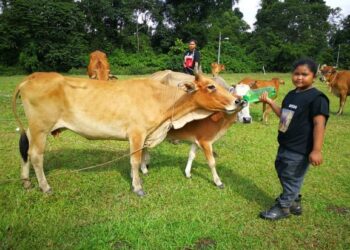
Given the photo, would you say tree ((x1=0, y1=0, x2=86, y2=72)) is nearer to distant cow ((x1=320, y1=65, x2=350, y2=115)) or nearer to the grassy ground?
distant cow ((x1=320, y1=65, x2=350, y2=115))

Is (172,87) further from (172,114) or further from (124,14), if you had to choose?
(124,14)

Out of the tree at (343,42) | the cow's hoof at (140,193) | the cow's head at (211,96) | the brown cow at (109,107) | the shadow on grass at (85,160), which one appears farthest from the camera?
the tree at (343,42)

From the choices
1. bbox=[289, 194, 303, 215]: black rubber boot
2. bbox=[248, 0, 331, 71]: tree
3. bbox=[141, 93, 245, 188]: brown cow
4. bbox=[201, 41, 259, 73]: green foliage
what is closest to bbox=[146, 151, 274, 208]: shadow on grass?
bbox=[141, 93, 245, 188]: brown cow

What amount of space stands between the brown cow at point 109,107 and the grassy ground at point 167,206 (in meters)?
0.45

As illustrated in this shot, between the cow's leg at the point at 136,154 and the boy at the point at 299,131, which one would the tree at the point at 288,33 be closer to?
the cow's leg at the point at 136,154

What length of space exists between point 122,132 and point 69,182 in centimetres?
133

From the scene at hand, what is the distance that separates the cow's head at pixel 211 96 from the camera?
198 inches

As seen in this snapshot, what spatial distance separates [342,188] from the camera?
562 centimetres

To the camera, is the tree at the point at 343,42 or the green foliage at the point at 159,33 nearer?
the green foliage at the point at 159,33

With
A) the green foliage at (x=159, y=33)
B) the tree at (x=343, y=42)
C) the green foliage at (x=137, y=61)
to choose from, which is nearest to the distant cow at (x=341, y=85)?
the green foliage at (x=159, y=33)

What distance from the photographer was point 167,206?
191 inches

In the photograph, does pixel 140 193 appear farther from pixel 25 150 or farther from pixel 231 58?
pixel 231 58

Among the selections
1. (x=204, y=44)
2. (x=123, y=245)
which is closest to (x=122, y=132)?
(x=123, y=245)

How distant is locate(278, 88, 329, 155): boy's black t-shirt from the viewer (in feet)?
12.9
